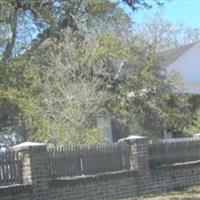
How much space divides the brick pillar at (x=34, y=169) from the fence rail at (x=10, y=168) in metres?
0.13

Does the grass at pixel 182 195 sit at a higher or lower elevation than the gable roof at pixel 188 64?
lower

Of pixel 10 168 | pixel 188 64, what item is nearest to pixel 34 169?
pixel 10 168

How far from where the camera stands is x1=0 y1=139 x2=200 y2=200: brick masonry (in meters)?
15.5

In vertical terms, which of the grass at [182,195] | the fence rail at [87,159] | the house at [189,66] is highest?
the house at [189,66]

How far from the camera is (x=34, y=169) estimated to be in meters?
15.6

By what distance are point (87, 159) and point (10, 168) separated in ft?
9.15

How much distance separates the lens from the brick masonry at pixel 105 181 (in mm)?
15500

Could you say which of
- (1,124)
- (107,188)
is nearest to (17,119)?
(1,124)

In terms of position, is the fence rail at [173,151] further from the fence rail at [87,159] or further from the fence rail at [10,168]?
the fence rail at [10,168]

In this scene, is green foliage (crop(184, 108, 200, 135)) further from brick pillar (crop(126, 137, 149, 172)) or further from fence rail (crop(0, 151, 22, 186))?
fence rail (crop(0, 151, 22, 186))

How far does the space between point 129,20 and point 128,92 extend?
2.91 meters

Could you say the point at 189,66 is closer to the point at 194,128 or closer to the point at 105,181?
the point at 194,128

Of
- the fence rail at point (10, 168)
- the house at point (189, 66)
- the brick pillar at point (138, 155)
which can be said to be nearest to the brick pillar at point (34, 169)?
the fence rail at point (10, 168)

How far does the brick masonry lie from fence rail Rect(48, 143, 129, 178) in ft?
0.85
